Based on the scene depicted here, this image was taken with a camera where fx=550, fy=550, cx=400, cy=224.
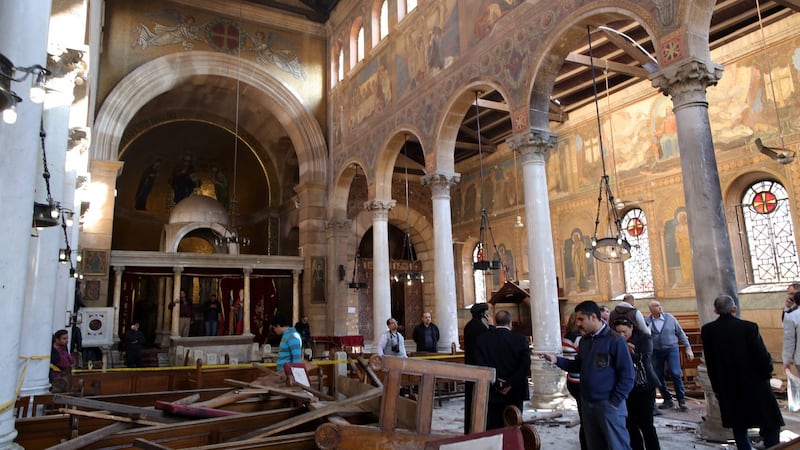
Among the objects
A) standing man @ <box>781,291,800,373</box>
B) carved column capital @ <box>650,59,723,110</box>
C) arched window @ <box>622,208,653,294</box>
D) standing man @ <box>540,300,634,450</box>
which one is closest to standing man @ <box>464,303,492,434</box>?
standing man @ <box>540,300,634,450</box>

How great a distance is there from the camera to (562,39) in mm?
8695

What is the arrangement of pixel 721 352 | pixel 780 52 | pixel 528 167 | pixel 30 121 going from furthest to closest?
pixel 780 52 → pixel 528 167 → pixel 721 352 → pixel 30 121

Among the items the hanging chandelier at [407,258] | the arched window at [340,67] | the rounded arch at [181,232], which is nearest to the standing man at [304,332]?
the hanging chandelier at [407,258]

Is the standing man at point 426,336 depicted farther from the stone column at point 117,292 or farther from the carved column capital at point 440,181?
A: the stone column at point 117,292

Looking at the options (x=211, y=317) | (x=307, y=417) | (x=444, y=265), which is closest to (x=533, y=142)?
(x=444, y=265)

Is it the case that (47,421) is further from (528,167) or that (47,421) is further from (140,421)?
(528,167)

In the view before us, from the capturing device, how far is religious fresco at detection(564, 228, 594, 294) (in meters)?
14.5

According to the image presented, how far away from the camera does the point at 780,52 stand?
10.7m

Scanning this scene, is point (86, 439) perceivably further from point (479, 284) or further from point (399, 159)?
point (479, 284)

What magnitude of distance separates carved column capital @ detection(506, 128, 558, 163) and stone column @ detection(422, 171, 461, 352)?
2.66 m

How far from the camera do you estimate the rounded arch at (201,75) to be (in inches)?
585

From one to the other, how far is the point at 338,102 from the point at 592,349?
1437cm

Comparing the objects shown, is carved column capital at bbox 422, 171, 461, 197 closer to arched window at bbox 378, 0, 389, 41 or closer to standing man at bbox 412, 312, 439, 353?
standing man at bbox 412, 312, 439, 353

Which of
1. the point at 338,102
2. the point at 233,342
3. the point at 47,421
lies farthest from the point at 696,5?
the point at 233,342
